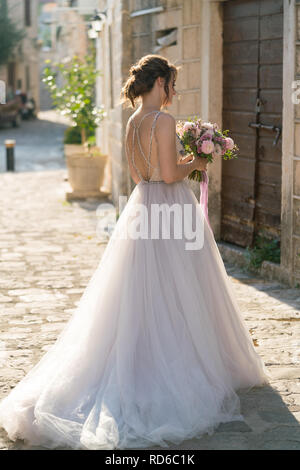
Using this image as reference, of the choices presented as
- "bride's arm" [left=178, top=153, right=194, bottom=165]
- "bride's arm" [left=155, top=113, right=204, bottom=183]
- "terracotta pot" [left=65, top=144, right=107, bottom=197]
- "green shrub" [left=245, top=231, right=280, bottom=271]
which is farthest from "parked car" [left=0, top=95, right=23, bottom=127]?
"bride's arm" [left=155, top=113, right=204, bottom=183]

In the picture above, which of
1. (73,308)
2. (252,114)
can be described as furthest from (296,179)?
(73,308)

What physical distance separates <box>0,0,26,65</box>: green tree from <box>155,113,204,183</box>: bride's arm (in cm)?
3334

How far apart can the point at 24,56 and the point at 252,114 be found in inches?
1370

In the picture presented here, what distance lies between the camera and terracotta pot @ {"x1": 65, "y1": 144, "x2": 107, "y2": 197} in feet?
41.0

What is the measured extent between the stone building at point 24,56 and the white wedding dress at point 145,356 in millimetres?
34935

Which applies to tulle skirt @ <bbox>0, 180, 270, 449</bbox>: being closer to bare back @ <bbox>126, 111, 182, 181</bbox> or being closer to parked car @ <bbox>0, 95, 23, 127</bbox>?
bare back @ <bbox>126, 111, 182, 181</bbox>

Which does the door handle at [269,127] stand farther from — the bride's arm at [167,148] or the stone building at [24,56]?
the stone building at [24,56]

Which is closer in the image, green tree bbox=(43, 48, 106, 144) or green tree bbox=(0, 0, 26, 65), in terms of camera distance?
green tree bbox=(43, 48, 106, 144)

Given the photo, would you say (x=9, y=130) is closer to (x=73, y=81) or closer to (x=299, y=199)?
(x=73, y=81)

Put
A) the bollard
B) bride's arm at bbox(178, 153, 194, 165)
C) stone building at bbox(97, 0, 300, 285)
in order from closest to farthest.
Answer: bride's arm at bbox(178, 153, 194, 165), stone building at bbox(97, 0, 300, 285), the bollard

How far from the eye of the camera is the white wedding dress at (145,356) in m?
3.65

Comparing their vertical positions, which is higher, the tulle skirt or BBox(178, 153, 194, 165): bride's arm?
BBox(178, 153, 194, 165): bride's arm

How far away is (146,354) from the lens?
13.1 feet
